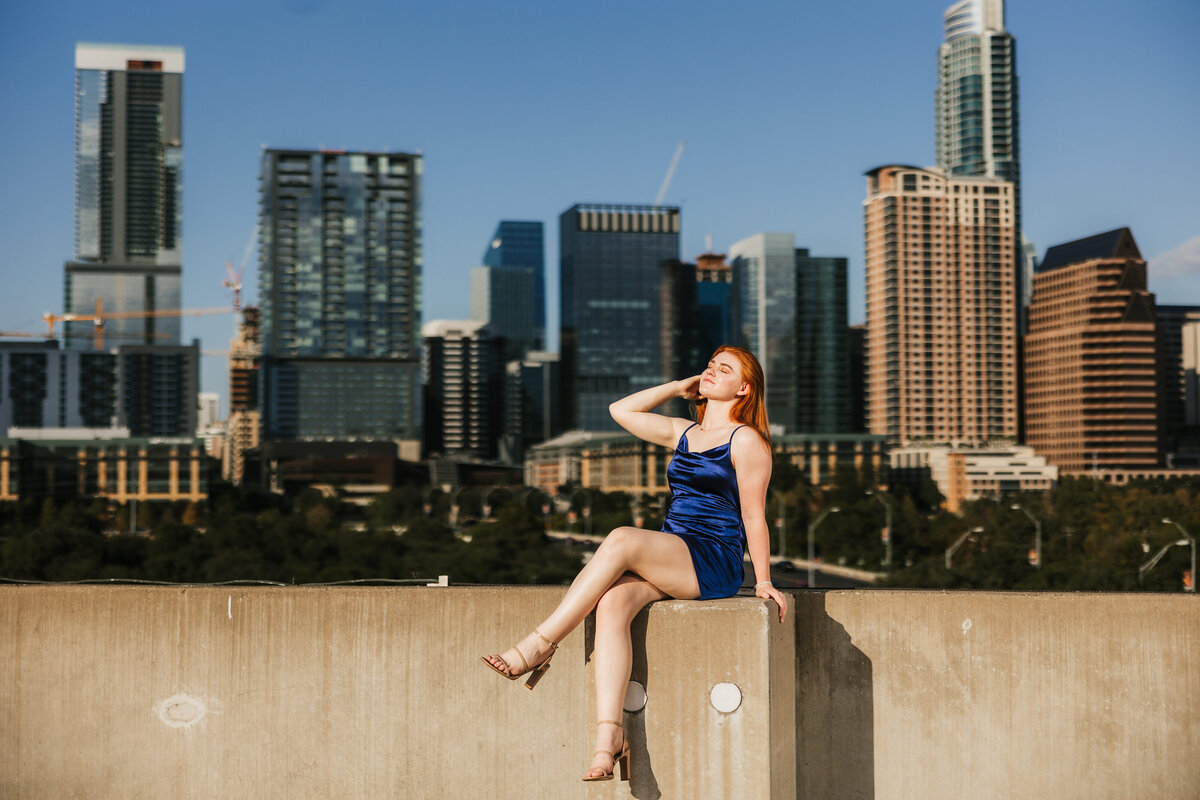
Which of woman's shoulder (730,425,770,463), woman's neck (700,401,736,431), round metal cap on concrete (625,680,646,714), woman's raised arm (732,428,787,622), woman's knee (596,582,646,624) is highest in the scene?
woman's neck (700,401,736,431)

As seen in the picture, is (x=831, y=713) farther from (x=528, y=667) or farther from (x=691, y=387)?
(x=691, y=387)

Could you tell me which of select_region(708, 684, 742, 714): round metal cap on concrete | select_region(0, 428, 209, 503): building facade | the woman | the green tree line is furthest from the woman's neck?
select_region(0, 428, 209, 503): building facade

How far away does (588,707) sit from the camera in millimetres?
6125

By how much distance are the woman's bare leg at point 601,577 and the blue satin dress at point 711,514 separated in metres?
0.28

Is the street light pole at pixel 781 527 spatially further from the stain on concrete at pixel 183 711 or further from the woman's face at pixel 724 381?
the stain on concrete at pixel 183 711

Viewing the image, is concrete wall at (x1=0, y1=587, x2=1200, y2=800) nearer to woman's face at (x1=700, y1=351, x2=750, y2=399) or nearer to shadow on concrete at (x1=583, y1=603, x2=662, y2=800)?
shadow on concrete at (x1=583, y1=603, x2=662, y2=800)

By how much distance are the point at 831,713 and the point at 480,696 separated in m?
1.83

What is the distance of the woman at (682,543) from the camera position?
600 centimetres

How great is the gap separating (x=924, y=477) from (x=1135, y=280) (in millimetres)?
41067

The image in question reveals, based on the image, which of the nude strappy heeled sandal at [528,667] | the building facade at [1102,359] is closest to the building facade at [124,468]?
the building facade at [1102,359]

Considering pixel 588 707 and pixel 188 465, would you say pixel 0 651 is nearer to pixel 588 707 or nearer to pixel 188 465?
pixel 588 707

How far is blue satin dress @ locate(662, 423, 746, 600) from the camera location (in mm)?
6391

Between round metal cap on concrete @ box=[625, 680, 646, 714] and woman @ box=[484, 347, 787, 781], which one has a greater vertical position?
woman @ box=[484, 347, 787, 781]

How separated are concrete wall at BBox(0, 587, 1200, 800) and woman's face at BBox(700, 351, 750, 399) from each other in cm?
116
